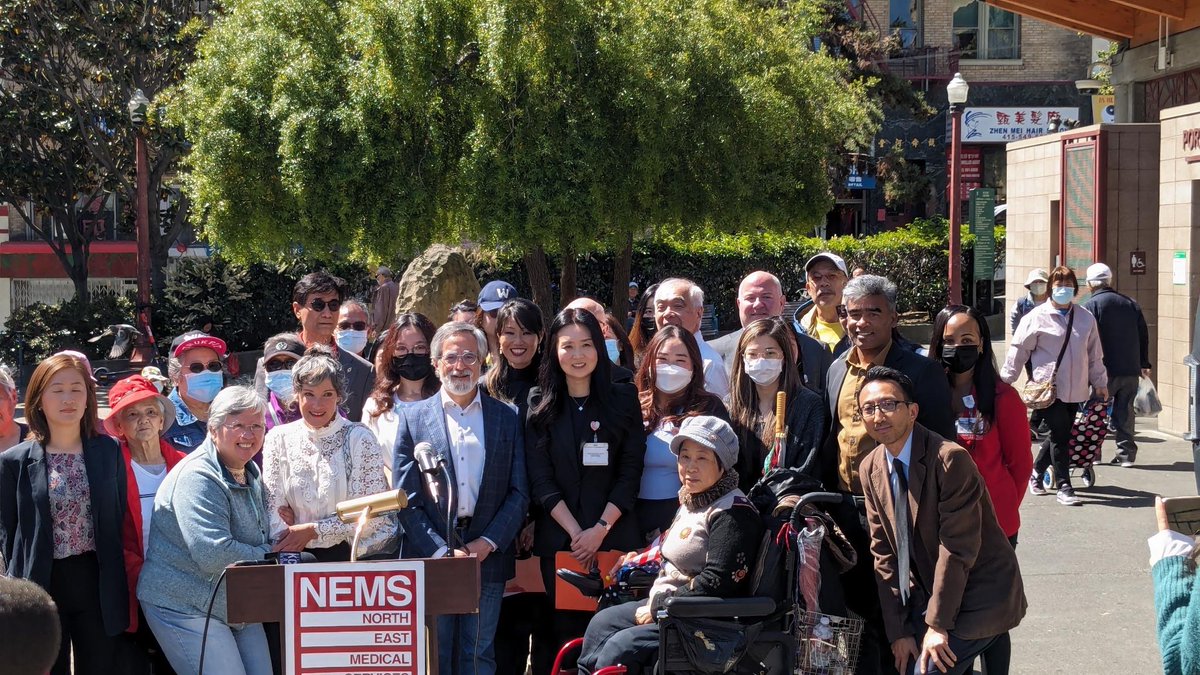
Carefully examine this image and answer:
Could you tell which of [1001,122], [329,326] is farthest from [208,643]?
[1001,122]

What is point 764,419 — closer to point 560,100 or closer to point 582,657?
point 582,657

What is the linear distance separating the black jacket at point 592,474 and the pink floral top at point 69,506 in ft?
6.55

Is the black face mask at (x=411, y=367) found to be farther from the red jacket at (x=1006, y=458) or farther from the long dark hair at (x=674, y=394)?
the red jacket at (x=1006, y=458)

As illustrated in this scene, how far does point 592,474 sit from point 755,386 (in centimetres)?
95

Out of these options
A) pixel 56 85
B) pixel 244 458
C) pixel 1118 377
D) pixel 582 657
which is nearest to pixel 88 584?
pixel 244 458

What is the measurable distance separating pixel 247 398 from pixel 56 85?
21630mm

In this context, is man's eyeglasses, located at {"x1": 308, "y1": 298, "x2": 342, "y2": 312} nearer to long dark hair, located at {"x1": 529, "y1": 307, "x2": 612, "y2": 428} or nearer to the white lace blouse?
long dark hair, located at {"x1": 529, "y1": 307, "x2": 612, "y2": 428}

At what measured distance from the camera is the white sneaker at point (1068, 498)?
1059 centimetres

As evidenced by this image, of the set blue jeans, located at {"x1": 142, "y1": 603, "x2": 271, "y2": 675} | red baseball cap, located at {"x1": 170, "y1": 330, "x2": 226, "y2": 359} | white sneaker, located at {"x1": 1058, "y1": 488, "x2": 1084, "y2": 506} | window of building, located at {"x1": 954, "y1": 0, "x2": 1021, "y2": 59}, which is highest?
window of building, located at {"x1": 954, "y1": 0, "x2": 1021, "y2": 59}

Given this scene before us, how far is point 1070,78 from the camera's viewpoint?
3816cm

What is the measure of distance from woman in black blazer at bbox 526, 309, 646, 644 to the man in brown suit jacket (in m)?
1.33

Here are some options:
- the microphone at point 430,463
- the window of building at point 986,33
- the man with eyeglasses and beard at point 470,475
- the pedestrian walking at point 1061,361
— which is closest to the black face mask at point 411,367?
the man with eyeglasses and beard at point 470,475

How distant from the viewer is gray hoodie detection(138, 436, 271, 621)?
15.8ft

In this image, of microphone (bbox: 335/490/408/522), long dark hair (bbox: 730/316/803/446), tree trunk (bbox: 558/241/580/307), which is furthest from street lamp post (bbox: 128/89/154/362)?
microphone (bbox: 335/490/408/522)
